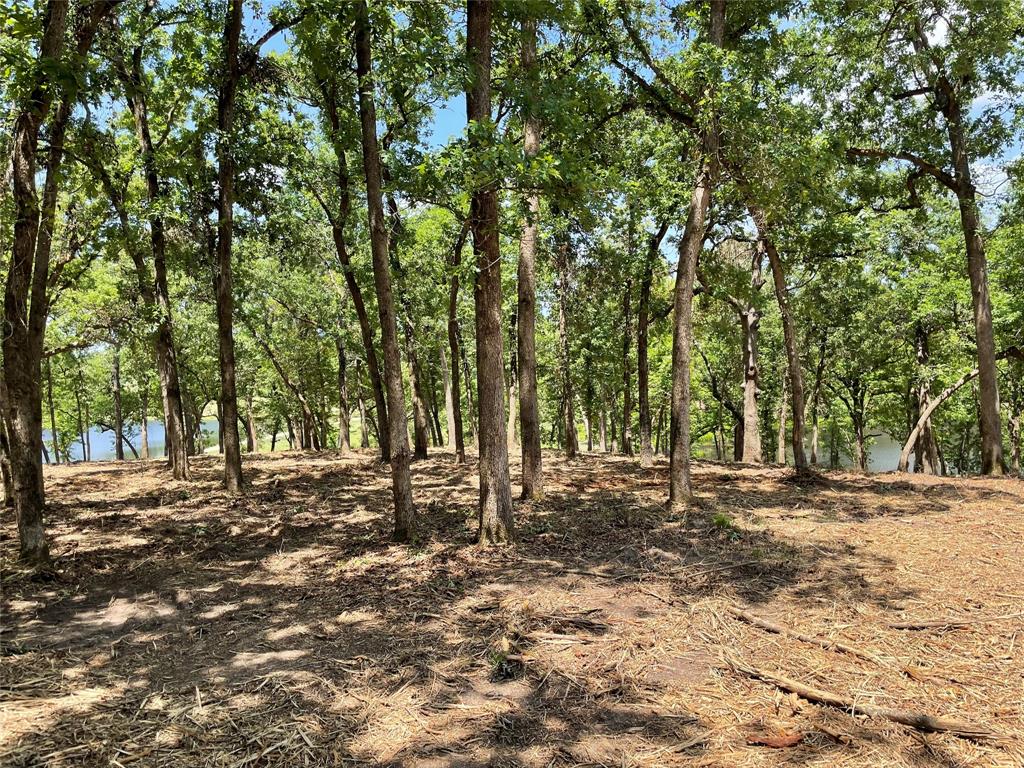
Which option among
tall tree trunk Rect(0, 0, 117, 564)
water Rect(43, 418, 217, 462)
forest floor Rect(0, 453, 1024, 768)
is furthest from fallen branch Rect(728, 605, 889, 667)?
water Rect(43, 418, 217, 462)

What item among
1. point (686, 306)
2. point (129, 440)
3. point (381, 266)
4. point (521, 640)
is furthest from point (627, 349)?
point (129, 440)

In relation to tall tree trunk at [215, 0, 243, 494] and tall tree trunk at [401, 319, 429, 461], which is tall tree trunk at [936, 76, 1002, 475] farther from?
tall tree trunk at [215, 0, 243, 494]

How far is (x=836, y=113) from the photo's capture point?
12.7 meters

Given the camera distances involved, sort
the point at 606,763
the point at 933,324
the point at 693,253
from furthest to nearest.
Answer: the point at 933,324 → the point at 693,253 → the point at 606,763

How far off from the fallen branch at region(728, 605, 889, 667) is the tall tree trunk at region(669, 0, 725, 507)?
390 cm

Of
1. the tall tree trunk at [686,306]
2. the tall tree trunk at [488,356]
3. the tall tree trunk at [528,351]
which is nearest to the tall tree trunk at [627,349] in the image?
the tall tree trunk at [528,351]

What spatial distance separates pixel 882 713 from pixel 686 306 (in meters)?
6.17

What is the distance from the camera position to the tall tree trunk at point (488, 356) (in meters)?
6.67

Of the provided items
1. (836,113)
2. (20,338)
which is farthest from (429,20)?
(836,113)

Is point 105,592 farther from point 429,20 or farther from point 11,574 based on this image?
point 429,20

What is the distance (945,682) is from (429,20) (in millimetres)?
7967

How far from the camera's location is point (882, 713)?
3.11 meters

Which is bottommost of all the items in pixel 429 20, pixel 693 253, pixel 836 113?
pixel 693 253

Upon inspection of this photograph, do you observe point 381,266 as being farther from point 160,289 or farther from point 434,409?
point 434,409
